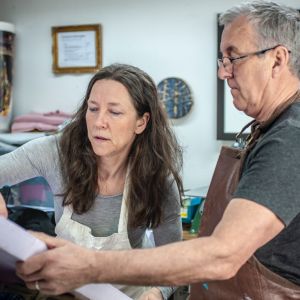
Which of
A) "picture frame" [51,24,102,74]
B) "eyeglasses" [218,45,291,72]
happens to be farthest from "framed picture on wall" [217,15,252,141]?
"eyeglasses" [218,45,291,72]

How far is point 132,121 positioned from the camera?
60.5 inches

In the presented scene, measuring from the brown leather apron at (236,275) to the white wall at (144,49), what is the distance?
1.16 metres

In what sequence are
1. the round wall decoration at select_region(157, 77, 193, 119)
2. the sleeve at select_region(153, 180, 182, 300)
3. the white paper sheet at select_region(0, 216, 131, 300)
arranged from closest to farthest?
the white paper sheet at select_region(0, 216, 131, 300) < the sleeve at select_region(153, 180, 182, 300) < the round wall decoration at select_region(157, 77, 193, 119)

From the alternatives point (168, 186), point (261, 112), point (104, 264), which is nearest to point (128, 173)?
point (168, 186)


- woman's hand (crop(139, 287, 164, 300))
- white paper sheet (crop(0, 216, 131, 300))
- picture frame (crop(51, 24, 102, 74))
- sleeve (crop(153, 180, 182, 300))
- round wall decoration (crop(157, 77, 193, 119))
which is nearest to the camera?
white paper sheet (crop(0, 216, 131, 300))

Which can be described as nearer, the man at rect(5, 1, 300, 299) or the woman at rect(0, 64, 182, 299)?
the man at rect(5, 1, 300, 299)

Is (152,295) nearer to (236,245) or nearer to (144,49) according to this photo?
(236,245)

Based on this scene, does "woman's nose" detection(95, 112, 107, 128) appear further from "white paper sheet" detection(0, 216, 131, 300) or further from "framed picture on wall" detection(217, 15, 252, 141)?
"framed picture on wall" detection(217, 15, 252, 141)

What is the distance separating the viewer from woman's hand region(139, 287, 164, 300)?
1.44 metres

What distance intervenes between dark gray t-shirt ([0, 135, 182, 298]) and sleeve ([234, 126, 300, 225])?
730 mm

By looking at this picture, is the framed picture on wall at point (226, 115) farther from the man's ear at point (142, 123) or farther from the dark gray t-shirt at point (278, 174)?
the dark gray t-shirt at point (278, 174)

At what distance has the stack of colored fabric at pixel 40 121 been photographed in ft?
8.11

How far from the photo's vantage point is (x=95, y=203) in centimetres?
155

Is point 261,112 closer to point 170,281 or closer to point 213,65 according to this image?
point 170,281
